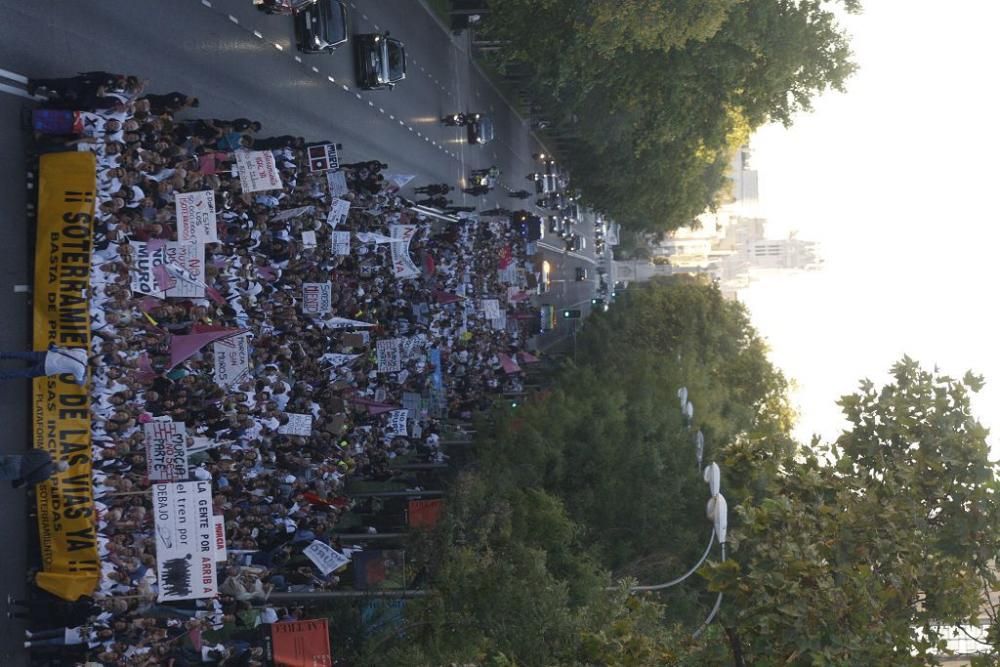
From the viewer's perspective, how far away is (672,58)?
3700 cm

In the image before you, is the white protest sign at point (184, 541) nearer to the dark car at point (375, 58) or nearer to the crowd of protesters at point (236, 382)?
the crowd of protesters at point (236, 382)

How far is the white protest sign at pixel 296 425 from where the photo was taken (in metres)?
20.4

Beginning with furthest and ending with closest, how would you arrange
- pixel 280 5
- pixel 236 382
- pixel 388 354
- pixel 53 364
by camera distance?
pixel 388 354, pixel 280 5, pixel 236 382, pixel 53 364

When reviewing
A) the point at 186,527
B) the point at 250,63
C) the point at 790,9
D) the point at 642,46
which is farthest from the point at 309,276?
the point at 790,9

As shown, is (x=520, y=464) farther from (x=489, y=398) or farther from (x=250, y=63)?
(x=250, y=63)

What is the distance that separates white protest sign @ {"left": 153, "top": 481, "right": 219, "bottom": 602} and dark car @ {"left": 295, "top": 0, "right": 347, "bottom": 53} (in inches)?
546

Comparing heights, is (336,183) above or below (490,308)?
above

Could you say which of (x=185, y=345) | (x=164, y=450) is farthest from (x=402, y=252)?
(x=164, y=450)

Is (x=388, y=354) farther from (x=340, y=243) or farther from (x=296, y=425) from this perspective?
(x=296, y=425)

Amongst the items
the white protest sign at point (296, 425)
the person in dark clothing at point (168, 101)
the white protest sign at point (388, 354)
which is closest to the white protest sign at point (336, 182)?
the white protest sign at point (388, 354)

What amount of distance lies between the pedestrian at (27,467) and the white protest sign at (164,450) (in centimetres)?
273

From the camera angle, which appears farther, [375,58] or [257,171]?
[375,58]

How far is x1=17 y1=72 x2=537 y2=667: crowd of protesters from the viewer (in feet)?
49.3

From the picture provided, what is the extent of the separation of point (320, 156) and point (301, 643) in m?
11.1
